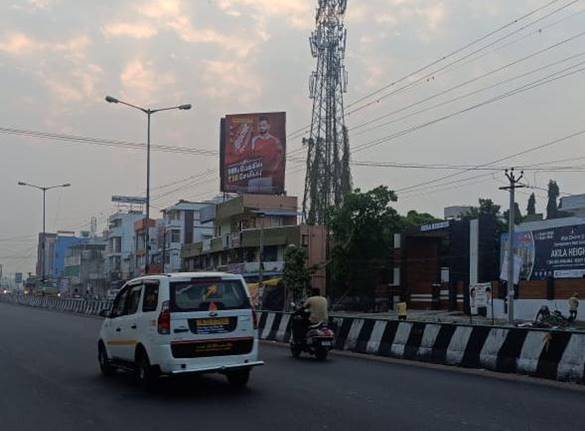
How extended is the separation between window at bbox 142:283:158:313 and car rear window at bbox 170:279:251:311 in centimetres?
37

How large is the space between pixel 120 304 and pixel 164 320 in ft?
7.63

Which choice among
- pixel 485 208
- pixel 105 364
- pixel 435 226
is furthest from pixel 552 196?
pixel 105 364

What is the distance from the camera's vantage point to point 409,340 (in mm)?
17672

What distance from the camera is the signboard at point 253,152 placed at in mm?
61312

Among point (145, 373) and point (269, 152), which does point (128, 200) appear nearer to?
point (269, 152)

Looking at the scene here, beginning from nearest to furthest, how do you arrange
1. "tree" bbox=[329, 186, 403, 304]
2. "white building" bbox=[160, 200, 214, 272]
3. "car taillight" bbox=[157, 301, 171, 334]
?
"car taillight" bbox=[157, 301, 171, 334]
"tree" bbox=[329, 186, 403, 304]
"white building" bbox=[160, 200, 214, 272]

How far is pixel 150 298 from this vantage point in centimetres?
1247

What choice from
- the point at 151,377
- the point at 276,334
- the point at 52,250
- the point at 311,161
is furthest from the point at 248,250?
the point at 52,250

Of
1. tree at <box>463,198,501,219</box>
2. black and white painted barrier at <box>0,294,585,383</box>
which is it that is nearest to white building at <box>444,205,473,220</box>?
tree at <box>463,198,501,219</box>

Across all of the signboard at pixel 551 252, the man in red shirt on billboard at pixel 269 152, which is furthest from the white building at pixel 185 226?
the signboard at pixel 551 252

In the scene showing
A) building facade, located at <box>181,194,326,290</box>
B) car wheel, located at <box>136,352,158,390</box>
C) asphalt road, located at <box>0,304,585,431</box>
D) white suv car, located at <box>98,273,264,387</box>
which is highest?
building facade, located at <box>181,194,326,290</box>

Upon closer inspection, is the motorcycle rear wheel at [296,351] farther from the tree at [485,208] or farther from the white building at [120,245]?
the white building at [120,245]

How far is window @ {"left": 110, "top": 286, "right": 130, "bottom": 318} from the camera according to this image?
1364 centimetres

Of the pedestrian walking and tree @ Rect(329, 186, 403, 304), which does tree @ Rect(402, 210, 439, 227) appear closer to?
tree @ Rect(329, 186, 403, 304)
